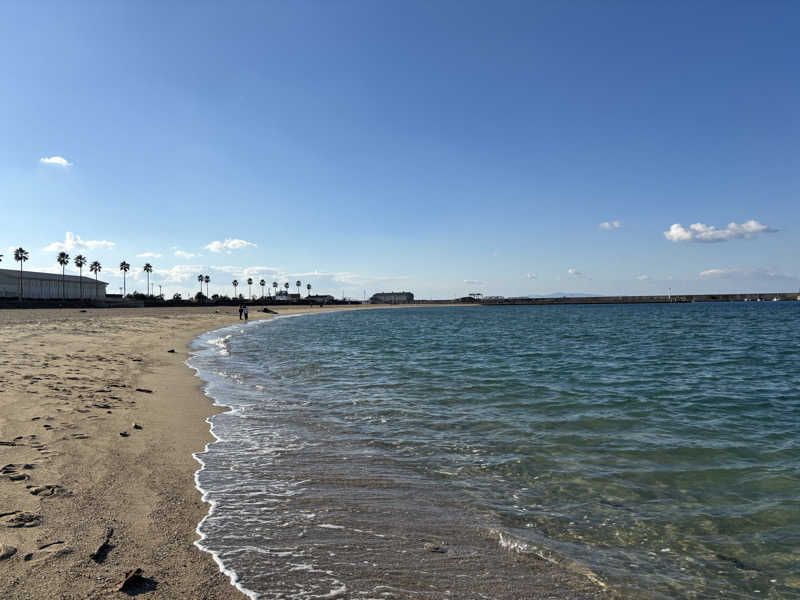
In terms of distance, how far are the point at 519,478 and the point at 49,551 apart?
6355 millimetres

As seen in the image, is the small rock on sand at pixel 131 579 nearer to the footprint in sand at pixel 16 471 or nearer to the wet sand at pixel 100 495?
the wet sand at pixel 100 495

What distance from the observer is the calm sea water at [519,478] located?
16.3 feet

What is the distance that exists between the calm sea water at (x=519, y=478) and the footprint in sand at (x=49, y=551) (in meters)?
1.34

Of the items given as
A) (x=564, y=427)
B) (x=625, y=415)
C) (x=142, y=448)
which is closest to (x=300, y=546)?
(x=142, y=448)

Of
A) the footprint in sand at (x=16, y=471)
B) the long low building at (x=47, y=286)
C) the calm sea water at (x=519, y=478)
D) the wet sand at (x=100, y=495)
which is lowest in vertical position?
the calm sea water at (x=519, y=478)

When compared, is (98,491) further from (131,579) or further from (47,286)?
(47,286)

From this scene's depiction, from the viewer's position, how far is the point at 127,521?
17.2 ft

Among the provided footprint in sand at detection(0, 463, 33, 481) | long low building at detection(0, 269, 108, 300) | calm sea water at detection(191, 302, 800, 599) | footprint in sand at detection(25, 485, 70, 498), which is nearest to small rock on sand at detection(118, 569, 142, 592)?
calm sea water at detection(191, 302, 800, 599)

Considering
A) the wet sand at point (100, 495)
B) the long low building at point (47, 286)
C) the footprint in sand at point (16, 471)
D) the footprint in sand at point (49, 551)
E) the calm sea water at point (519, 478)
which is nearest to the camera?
the wet sand at point (100, 495)

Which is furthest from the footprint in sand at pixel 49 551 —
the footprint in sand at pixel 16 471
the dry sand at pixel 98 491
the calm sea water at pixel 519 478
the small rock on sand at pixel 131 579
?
the footprint in sand at pixel 16 471

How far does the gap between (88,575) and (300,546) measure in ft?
6.40

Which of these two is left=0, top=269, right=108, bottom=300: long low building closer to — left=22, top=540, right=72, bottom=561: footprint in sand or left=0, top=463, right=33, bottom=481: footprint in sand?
left=0, top=463, right=33, bottom=481: footprint in sand

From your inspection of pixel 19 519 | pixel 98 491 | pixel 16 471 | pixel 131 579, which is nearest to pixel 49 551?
pixel 19 519

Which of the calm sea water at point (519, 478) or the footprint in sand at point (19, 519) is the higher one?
the footprint in sand at point (19, 519)
